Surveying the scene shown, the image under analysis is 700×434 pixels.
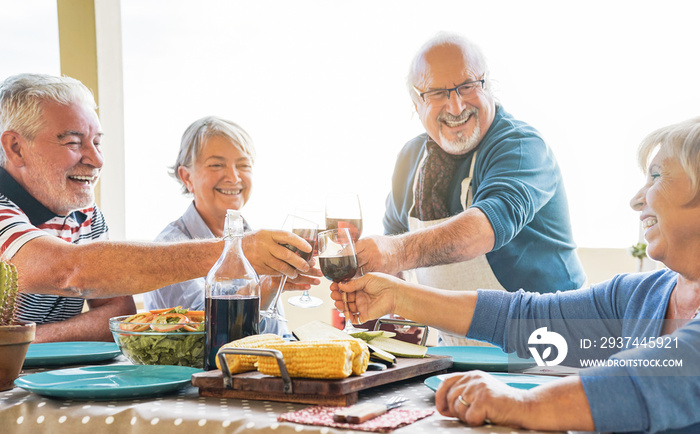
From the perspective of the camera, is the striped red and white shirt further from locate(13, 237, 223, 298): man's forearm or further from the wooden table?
the wooden table

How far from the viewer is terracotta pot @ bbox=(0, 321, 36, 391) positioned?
1077 millimetres

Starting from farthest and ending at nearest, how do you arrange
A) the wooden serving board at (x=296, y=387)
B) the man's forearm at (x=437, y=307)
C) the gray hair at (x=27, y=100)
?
1. the gray hair at (x=27, y=100)
2. the man's forearm at (x=437, y=307)
3. the wooden serving board at (x=296, y=387)

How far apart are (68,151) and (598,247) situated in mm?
2996

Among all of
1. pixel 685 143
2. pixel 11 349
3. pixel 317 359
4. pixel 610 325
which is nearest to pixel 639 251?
pixel 610 325

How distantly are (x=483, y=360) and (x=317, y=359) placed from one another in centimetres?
52

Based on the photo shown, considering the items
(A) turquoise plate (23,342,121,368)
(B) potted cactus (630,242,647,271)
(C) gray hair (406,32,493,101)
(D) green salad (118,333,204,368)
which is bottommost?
(B) potted cactus (630,242,647,271)

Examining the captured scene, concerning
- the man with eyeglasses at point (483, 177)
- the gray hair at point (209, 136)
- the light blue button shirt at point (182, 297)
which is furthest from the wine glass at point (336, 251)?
the gray hair at point (209, 136)

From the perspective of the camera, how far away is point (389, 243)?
1.82 metres

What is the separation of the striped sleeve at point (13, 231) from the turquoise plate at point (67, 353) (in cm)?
26

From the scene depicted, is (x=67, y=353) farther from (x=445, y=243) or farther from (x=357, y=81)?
Result: (x=357, y=81)

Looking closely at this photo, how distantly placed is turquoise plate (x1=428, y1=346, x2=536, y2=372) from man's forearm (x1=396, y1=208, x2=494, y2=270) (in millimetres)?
424

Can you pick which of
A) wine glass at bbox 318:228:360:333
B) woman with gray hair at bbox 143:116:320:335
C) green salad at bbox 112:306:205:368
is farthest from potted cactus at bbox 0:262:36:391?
woman with gray hair at bbox 143:116:320:335

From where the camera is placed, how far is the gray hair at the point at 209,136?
2633 mm

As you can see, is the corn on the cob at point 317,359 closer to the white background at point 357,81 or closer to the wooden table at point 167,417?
the wooden table at point 167,417
